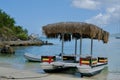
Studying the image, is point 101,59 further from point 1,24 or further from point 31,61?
point 1,24

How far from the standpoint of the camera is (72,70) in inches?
933

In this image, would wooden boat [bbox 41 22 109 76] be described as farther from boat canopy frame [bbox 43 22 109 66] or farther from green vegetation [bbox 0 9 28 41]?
green vegetation [bbox 0 9 28 41]

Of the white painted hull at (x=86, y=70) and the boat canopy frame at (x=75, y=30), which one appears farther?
the boat canopy frame at (x=75, y=30)

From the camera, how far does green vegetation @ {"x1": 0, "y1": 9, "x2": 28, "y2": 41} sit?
98.7 m

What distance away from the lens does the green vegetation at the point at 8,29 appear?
98706 mm

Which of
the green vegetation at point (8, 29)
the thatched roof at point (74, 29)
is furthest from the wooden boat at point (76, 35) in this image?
Answer: the green vegetation at point (8, 29)

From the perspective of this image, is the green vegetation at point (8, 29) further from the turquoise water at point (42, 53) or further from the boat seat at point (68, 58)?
the boat seat at point (68, 58)

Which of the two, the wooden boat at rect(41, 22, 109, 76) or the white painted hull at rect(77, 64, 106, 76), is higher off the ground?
the wooden boat at rect(41, 22, 109, 76)

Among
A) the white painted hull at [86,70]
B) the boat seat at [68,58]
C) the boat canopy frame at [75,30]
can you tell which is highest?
the boat canopy frame at [75,30]

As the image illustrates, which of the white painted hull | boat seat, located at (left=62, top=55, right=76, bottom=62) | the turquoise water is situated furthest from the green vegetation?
the white painted hull

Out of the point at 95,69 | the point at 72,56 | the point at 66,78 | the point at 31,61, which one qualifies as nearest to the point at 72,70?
the point at 72,56

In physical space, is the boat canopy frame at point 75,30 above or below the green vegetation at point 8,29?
below

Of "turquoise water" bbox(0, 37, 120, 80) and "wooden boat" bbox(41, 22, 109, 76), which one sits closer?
"wooden boat" bbox(41, 22, 109, 76)

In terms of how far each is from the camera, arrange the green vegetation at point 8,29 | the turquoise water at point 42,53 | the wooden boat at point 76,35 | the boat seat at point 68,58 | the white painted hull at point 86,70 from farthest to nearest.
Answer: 1. the green vegetation at point 8,29
2. the turquoise water at point 42,53
3. the boat seat at point 68,58
4. the wooden boat at point 76,35
5. the white painted hull at point 86,70
